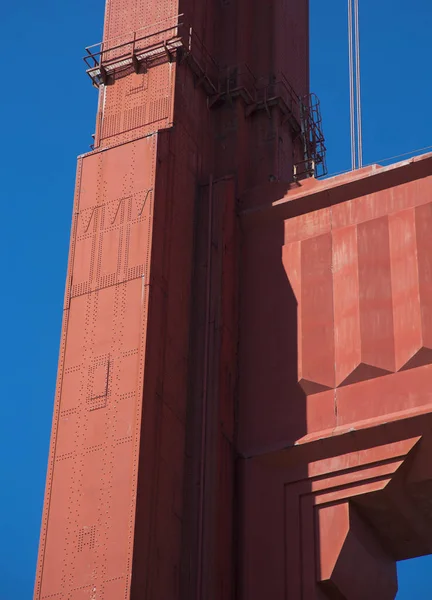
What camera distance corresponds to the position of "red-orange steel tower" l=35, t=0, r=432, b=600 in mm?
27359

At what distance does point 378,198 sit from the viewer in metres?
30.2

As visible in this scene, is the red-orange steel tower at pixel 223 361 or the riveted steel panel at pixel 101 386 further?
the red-orange steel tower at pixel 223 361

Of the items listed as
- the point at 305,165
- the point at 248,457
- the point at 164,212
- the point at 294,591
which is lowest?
the point at 294,591

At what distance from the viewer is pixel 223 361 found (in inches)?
1182

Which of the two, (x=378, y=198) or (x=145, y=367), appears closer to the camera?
(x=145, y=367)

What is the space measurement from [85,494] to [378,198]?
8652 mm

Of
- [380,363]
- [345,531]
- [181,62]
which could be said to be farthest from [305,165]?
[345,531]

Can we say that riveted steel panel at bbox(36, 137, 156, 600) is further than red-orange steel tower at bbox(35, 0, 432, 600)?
No

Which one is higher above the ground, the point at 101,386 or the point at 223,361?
the point at 223,361

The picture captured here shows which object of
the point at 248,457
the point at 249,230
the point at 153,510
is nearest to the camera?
the point at 153,510

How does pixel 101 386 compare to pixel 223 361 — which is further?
pixel 223 361

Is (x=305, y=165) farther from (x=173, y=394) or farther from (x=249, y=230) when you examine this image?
(x=173, y=394)

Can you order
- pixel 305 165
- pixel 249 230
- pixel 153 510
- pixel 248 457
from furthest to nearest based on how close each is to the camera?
pixel 305 165, pixel 249 230, pixel 248 457, pixel 153 510

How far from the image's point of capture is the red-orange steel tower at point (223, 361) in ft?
89.8
